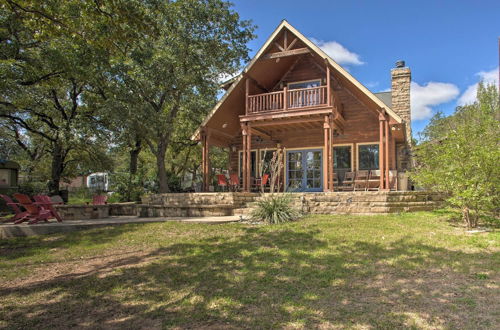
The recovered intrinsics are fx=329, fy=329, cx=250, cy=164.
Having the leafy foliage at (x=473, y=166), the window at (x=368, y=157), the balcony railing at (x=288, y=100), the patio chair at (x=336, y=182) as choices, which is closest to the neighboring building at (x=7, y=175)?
the balcony railing at (x=288, y=100)

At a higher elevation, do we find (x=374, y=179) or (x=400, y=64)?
(x=400, y=64)

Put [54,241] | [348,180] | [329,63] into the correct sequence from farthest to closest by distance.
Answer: [348,180] → [329,63] → [54,241]

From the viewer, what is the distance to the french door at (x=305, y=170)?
576 inches

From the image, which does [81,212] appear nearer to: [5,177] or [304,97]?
[5,177]

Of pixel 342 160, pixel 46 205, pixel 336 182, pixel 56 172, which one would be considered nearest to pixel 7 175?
pixel 56 172

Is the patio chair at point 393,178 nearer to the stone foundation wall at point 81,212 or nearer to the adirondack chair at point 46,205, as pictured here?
the stone foundation wall at point 81,212

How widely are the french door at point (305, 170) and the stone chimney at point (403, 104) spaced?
3.37 meters

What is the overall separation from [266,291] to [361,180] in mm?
10042

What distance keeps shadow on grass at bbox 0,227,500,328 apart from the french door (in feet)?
29.4

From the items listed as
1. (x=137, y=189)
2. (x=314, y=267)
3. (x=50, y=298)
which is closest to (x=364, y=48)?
(x=137, y=189)

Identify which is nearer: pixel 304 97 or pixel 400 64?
pixel 304 97

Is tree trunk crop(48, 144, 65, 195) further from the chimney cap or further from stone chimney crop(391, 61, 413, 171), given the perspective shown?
the chimney cap

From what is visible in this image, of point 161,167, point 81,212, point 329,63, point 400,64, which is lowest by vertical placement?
point 81,212

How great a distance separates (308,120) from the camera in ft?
40.6
